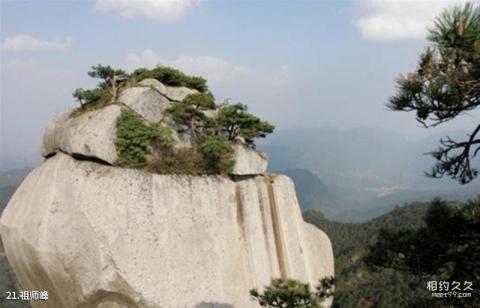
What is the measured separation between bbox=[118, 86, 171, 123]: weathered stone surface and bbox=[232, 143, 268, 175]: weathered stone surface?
2.81 metres

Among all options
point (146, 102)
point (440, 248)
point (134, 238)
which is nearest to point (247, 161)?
point (146, 102)

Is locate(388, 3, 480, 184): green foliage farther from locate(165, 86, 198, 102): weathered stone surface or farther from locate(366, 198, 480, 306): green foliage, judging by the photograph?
locate(165, 86, 198, 102): weathered stone surface

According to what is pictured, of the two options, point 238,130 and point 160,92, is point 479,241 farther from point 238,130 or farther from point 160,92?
point 160,92

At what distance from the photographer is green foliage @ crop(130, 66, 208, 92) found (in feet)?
58.1

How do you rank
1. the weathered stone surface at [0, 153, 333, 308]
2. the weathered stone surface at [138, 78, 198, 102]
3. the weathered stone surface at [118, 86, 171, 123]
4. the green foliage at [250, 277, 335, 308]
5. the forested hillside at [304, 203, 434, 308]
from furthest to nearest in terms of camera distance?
the forested hillside at [304, 203, 434, 308] < the weathered stone surface at [138, 78, 198, 102] < the weathered stone surface at [118, 86, 171, 123] < the weathered stone surface at [0, 153, 333, 308] < the green foliage at [250, 277, 335, 308]

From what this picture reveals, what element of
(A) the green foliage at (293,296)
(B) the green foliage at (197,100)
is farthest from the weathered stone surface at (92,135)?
(A) the green foliage at (293,296)

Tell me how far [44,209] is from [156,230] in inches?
130

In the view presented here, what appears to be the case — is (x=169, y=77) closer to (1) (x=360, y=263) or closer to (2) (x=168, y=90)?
(2) (x=168, y=90)

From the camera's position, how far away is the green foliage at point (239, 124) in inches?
599

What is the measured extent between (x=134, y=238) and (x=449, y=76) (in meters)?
8.94

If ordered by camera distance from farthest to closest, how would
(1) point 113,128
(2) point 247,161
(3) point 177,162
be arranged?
(2) point 247,161 < (3) point 177,162 < (1) point 113,128

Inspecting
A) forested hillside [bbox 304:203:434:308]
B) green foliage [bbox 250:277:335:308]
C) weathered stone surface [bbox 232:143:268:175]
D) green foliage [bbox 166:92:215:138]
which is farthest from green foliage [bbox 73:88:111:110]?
forested hillside [bbox 304:203:434:308]

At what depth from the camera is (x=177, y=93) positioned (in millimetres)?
16984

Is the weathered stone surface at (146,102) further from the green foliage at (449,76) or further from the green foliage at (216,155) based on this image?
the green foliage at (449,76)
